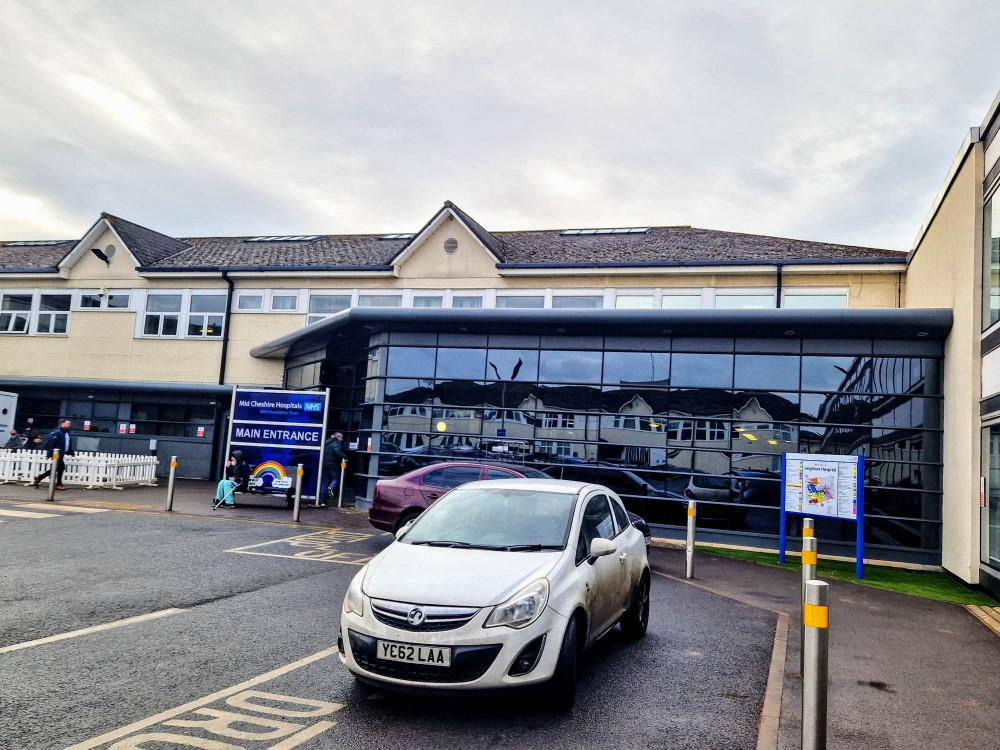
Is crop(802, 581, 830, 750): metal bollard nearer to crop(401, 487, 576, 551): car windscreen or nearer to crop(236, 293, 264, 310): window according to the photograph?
crop(401, 487, 576, 551): car windscreen

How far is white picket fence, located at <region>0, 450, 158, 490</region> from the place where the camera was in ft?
68.6

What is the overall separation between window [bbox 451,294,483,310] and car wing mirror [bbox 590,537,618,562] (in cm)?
1783

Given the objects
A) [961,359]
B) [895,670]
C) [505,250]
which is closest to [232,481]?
[505,250]

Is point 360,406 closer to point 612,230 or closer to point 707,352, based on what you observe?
point 707,352

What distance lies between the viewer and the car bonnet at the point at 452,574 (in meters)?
5.02

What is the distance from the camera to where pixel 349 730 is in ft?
15.2

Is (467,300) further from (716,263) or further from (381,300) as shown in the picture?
(716,263)

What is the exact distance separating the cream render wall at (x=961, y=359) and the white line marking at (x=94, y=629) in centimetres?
1151

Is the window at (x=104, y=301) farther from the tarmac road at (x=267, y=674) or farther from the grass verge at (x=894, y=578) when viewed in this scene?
the grass verge at (x=894, y=578)

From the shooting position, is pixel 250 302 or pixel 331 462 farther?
pixel 250 302

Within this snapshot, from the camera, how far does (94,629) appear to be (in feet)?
22.2

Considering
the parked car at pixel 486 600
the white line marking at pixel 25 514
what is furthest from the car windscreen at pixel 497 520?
the white line marking at pixel 25 514

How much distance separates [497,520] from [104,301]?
27.0 meters

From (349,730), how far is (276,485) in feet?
47.5
